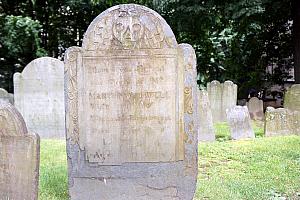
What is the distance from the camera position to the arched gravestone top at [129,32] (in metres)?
4.79

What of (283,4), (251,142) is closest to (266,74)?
(283,4)

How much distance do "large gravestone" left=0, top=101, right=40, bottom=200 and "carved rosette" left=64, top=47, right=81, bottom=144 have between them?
823 millimetres

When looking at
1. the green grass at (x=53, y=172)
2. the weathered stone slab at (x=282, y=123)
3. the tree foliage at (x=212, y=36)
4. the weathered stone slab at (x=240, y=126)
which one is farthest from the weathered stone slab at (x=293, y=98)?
the green grass at (x=53, y=172)

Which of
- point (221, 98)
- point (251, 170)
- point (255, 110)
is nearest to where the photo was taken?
point (251, 170)

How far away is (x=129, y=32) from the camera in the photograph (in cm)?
481

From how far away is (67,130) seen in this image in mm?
4797

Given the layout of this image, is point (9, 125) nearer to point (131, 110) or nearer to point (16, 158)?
point (16, 158)

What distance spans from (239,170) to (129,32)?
2787mm

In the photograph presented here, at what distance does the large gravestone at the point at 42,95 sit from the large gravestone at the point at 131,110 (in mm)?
4702

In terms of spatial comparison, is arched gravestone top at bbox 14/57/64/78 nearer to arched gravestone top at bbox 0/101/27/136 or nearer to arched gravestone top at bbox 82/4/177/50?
arched gravestone top at bbox 82/4/177/50

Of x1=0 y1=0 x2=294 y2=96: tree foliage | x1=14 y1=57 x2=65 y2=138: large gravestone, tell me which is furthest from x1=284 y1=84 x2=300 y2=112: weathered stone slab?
x1=14 y1=57 x2=65 y2=138: large gravestone

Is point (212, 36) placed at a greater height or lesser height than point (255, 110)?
greater

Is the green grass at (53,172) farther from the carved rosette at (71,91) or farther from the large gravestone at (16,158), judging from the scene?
the large gravestone at (16,158)

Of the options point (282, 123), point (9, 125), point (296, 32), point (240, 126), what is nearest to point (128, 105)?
point (9, 125)
